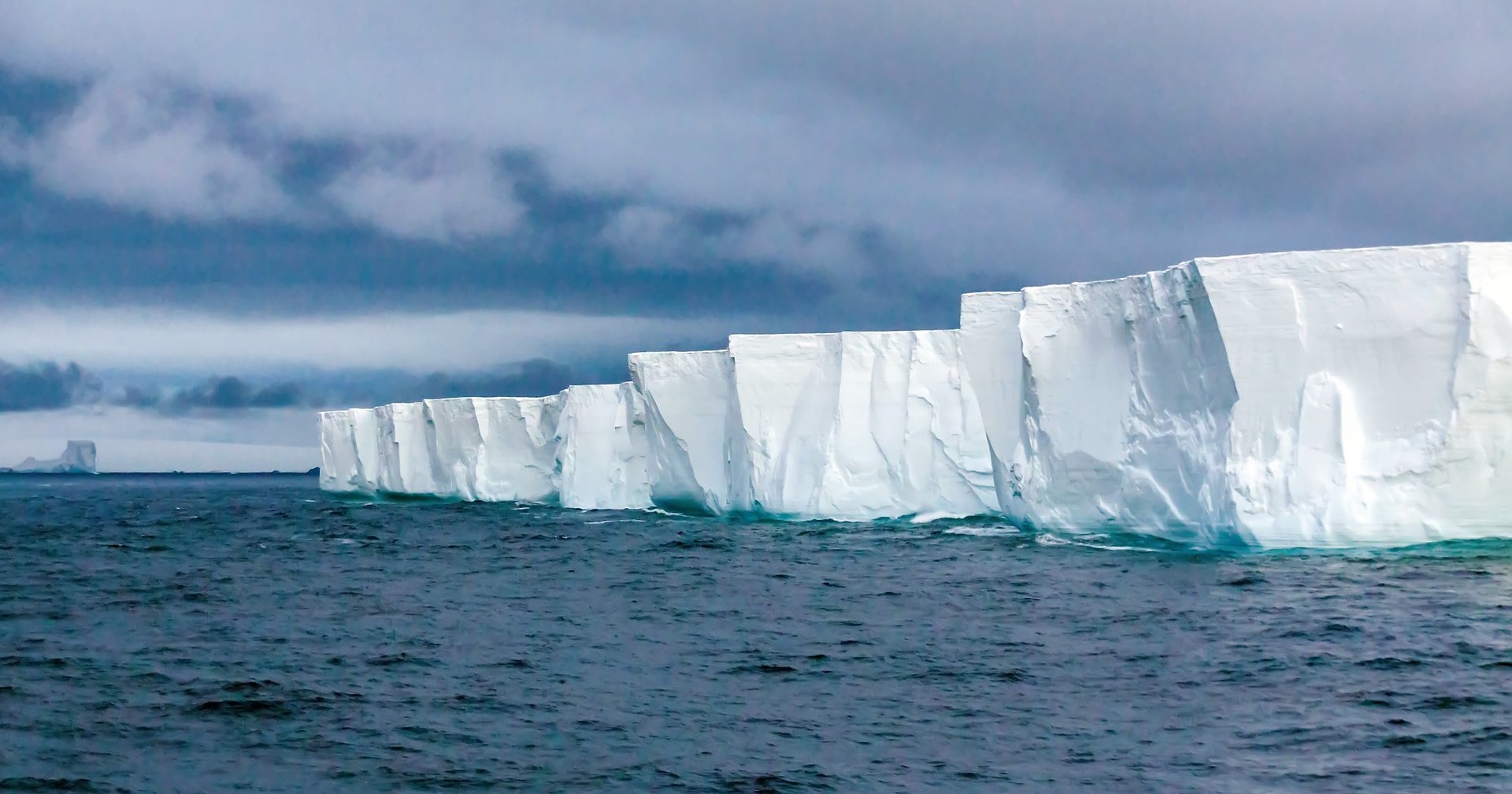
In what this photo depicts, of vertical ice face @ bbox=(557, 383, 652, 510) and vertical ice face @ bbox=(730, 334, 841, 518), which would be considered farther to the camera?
vertical ice face @ bbox=(557, 383, 652, 510)

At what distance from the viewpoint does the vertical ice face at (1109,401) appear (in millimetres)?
16172

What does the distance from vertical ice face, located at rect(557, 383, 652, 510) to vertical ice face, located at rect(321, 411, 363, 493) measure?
47.5ft

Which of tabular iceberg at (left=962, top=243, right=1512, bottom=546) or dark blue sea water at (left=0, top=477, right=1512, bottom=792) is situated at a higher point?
tabular iceberg at (left=962, top=243, right=1512, bottom=546)

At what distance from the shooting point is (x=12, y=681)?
10.2 metres

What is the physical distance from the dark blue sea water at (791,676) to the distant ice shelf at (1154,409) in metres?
0.76

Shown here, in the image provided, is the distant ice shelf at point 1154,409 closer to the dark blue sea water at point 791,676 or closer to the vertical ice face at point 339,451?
the dark blue sea water at point 791,676

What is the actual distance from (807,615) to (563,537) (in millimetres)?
11956

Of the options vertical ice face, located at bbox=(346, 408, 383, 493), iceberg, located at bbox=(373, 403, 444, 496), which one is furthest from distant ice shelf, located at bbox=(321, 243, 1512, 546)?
vertical ice face, located at bbox=(346, 408, 383, 493)

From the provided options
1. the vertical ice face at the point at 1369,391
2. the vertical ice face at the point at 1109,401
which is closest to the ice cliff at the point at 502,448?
the vertical ice face at the point at 1109,401

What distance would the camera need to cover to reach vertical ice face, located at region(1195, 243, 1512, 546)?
1428cm

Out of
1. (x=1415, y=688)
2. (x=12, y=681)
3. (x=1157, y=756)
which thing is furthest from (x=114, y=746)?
(x=1415, y=688)

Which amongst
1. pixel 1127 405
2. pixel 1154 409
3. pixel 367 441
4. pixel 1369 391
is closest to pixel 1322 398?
pixel 1369 391

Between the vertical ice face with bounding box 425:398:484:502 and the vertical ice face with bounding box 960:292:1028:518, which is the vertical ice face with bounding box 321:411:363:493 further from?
the vertical ice face with bounding box 960:292:1028:518

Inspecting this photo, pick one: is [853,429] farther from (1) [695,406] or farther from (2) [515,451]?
(2) [515,451]
